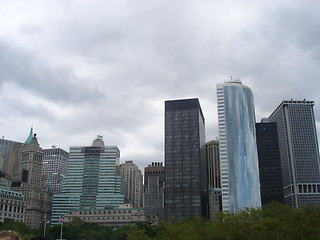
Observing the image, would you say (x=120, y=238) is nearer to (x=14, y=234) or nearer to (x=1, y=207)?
(x=1, y=207)

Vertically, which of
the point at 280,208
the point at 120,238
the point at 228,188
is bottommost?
the point at 120,238

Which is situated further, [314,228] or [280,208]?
[280,208]

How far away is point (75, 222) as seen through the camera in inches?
6329

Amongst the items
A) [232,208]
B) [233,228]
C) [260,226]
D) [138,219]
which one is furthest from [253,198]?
[260,226]

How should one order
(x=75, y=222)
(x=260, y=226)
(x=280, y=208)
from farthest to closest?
(x=75, y=222)
(x=280, y=208)
(x=260, y=226)

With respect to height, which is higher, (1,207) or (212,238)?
(1,207)

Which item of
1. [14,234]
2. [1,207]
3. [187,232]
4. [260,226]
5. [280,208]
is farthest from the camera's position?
[1,207]

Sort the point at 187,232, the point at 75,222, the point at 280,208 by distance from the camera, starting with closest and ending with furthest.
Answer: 1. the point at 187,232
2. the point at 280,208
3. the point at 75,222

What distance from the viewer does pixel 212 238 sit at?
79875mm

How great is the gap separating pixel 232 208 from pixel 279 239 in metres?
127

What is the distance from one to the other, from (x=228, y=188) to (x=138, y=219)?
5199 centimetres

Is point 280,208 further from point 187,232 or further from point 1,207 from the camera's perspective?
point 1,207

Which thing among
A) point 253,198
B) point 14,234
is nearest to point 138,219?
point 253,198

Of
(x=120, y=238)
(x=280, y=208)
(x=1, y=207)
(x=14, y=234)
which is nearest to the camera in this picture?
(x=14, y=234)
